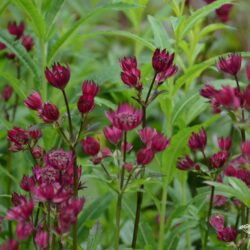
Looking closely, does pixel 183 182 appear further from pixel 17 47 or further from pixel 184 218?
pixel 17 47

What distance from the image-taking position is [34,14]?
205 centimetres

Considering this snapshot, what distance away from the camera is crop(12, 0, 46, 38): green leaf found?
2.03m

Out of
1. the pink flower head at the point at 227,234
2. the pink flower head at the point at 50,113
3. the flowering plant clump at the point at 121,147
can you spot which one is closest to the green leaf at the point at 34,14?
the flowering plant clump at the point at 121,147

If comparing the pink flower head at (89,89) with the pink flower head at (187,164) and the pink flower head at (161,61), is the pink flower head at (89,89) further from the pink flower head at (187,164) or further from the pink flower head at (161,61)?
the pink flower head at (187,164)

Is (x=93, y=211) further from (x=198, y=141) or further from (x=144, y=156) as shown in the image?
(x=144, y=156)

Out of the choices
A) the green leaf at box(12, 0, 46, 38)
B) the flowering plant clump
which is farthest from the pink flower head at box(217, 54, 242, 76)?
the green leaf at box(12, 0, 46, 38)

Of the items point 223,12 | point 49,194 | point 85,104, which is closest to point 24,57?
point 85,104

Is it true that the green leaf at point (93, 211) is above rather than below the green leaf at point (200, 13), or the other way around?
below

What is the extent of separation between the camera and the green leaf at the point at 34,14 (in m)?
2.03

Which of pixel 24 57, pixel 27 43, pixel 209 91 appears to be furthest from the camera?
pixel 27 43

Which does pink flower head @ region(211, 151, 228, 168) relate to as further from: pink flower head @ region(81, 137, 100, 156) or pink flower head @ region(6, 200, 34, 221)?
pink flower head @ region(6, 200, 34, 221)

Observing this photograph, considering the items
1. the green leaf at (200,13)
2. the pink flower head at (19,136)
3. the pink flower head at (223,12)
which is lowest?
the pink flower head at (19,136)

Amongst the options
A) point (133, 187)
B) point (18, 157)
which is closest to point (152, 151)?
point (133, 187)

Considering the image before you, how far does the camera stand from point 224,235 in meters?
1.73
